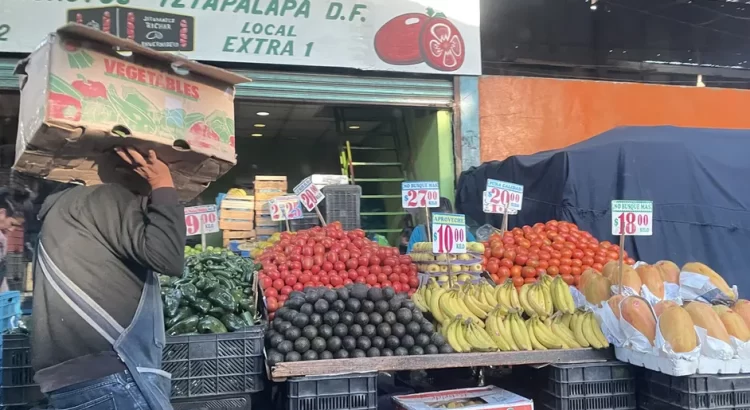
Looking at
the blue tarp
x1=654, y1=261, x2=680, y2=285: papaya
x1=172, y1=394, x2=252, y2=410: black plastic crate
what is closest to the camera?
x1=172, y1=394, x2=252, y2=410: black plastic crate

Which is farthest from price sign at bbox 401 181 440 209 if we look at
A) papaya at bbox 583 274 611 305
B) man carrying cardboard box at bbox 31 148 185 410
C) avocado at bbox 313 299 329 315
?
man carrying cardboard box at bbox 31 148 185 410

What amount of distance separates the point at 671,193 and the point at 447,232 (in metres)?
3.63

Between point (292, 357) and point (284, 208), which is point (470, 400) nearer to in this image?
point (292, 357)

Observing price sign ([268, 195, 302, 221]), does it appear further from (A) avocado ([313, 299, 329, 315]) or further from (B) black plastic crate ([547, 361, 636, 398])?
(B) black plastic crate ([547, 361, 636, 398])

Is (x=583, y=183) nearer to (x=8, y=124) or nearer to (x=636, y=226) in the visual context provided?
(x=636, y=226)

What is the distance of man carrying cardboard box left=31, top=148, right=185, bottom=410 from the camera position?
218 centimetres

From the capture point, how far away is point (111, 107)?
2.35 m

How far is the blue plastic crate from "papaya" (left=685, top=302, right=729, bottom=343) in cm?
468

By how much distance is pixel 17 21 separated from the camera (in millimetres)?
7105

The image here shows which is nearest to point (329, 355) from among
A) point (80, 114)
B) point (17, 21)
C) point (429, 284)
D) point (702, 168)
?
point (429, 284)

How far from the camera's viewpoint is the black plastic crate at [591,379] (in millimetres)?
3807

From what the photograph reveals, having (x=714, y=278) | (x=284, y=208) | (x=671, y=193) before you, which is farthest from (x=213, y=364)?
(x=671, y=193)

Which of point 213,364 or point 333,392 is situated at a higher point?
point 213,364

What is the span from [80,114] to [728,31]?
12.9 m
